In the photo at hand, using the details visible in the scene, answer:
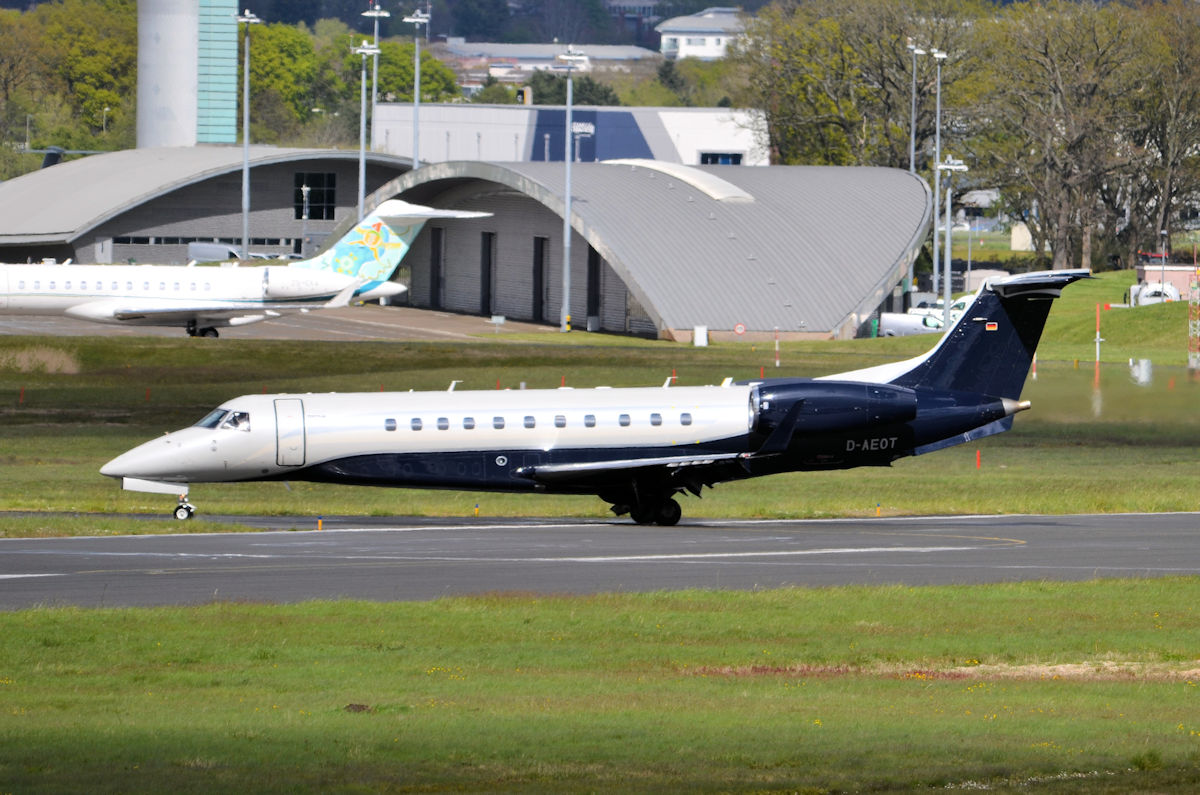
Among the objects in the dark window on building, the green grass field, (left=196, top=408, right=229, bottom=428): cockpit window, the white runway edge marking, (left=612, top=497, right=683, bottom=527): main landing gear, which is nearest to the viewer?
the green grass field

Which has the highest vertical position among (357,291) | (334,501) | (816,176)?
(816,176)

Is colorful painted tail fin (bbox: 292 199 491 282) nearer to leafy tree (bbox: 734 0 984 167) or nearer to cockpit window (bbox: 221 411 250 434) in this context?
cockpit window (bbox: 221 411 250 434)

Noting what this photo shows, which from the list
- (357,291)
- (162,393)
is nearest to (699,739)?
(162,393)

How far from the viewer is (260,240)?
122188mm

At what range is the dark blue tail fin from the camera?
35594 mm

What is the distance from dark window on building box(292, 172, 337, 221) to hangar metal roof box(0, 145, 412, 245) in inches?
99.7

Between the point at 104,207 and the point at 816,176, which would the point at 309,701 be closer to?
the point at 816,176

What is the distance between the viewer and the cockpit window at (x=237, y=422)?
3353 cm

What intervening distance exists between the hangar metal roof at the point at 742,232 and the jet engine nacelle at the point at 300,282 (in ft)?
42.7

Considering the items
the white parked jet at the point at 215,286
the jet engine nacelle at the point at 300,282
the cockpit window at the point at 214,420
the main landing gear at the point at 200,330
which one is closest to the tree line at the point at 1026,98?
the white parked jet at the point at 215,286

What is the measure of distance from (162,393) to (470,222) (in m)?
42.8

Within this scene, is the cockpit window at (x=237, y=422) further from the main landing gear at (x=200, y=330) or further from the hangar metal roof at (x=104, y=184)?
the hangar metal roof at (x=104, y=184)

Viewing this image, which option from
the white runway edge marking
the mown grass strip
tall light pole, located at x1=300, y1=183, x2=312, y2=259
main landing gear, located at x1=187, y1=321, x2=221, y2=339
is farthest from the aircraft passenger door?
tall light pole, located at x1=300, y1=183, x2=312, y2=259

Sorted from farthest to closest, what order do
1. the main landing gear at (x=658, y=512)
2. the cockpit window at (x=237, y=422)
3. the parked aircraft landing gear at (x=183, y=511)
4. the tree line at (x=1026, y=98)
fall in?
the tree line at (x=1026, y=98) < the main landing gear at (x=658, y=512) < the cockpit window at (x=237, y=422) < the parked aircraft landing gear at (x=183, y=511)
